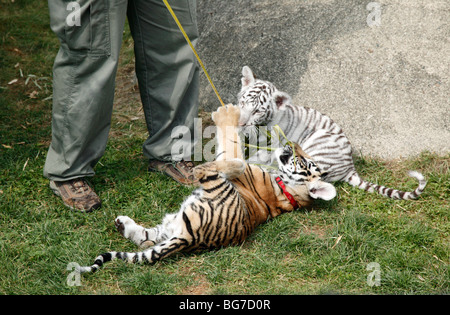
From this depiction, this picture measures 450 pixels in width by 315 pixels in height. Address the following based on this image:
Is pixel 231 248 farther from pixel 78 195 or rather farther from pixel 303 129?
pixel 303 129

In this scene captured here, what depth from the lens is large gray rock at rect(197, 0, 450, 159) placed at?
4793mm

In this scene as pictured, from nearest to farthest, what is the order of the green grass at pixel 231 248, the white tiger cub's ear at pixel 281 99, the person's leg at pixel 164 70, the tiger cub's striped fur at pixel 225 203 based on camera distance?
the green grass at pixel 231 248
the tiger cub's striped fur at pixel 225 203
the person's leg at pixel 164 70
the white tiger cub's ear at pixel 281 99

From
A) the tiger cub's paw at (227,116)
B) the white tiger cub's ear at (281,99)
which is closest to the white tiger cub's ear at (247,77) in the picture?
the white tiger cub's ear at (281,99)

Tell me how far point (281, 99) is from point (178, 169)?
1140mm

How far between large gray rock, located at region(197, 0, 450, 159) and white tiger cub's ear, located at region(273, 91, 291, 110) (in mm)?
824

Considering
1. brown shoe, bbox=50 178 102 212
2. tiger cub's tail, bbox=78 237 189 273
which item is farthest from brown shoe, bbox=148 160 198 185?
tiger cub's tail, bbox=78 237 189 273

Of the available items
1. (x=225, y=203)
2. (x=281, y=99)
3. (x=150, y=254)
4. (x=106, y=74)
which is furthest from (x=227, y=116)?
(x=150, y=254)

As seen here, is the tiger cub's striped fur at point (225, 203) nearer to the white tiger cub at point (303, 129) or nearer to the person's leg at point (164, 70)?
the white tiger cub at point (303, 129)

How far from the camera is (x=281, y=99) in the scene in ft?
14.4

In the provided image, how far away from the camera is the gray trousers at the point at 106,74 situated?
351 centimetres

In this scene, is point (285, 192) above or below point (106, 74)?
below

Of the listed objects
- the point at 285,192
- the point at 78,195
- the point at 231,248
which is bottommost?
the point at 231,248

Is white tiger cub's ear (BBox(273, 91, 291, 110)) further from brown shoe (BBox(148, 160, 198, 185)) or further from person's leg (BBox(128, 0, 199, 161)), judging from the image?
brown shoe (BBox(148, 160, 198, 185))

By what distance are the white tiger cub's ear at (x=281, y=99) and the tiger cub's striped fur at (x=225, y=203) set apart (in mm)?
562
